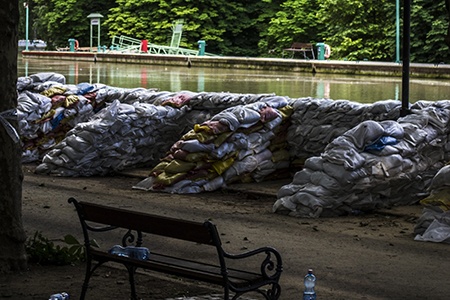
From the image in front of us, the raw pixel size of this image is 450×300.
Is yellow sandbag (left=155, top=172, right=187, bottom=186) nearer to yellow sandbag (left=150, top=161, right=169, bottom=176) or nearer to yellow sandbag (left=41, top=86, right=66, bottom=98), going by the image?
yellow sandbag (left=150, top=161, right=169, bottom=176)

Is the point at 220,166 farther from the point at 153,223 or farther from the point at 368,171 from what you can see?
the point at 153,223

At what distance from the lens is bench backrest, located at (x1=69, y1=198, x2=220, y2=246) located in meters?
4.91

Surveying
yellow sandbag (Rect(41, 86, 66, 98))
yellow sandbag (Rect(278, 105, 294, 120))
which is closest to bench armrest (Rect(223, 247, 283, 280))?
yellow sandbag (Rect(278, 105, 294, 120))

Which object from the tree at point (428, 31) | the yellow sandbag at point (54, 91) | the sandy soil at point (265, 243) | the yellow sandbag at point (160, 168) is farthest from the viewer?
the tree at point (428, 31)

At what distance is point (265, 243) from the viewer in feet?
25.9

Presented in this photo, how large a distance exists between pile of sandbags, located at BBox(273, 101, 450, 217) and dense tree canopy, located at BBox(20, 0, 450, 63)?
2500 centimetres

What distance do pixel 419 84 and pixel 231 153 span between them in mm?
18395

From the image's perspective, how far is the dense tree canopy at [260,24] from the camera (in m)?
36.3

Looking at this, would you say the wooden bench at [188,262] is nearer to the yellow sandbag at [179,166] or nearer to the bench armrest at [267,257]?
the bench armrest at [267,257]

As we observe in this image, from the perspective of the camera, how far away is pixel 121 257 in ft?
17.7

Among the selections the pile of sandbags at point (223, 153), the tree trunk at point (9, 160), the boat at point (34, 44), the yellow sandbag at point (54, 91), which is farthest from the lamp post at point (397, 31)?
the boat at point (34, 44)

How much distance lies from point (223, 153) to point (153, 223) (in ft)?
17.7

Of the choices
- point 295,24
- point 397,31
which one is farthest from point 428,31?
point 295,24

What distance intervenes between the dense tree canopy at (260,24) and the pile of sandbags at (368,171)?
82.0 feet
